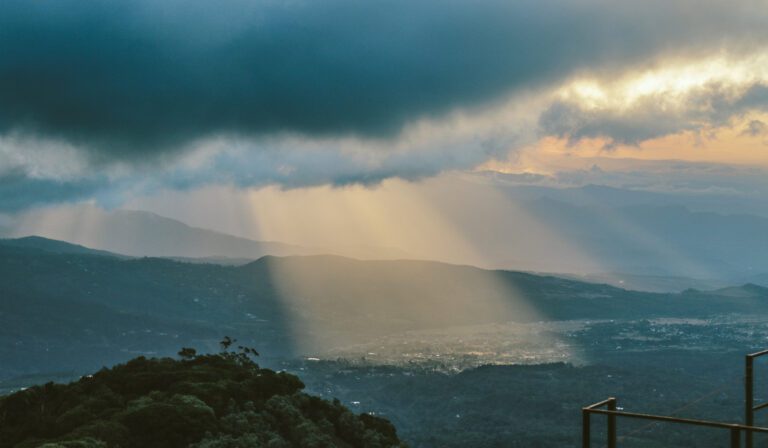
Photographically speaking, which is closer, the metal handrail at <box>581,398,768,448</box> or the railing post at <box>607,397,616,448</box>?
the metal handrail at <box>581,398,768,448</box>

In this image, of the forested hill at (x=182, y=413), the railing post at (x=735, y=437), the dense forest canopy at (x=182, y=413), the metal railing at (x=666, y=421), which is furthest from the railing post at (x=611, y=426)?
the dense forest canopy at (x=182, y=413)

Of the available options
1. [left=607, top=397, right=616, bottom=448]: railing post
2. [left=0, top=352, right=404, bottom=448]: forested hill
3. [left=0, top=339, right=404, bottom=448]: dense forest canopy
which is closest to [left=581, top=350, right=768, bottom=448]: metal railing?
[left=607, top=397, right=616, bottom=448]: railing post

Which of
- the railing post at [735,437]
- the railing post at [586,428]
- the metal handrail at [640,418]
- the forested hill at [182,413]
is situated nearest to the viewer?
the metal handrail at [640,418]

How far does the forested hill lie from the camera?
68625 millimetres

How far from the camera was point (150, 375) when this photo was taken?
85.1m

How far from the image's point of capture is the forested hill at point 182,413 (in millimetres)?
68625

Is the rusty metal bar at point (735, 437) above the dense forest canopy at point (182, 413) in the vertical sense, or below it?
above

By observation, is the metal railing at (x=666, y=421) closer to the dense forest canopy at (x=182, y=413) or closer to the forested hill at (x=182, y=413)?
the forested hill at (x=182, y=413)

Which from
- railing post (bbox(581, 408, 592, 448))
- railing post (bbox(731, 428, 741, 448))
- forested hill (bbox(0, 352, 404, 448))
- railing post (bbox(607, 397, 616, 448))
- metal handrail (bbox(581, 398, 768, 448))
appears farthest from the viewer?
forested hill (bbox(0, 352, 404, 448))

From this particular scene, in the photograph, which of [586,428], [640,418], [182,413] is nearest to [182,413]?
[182,413]

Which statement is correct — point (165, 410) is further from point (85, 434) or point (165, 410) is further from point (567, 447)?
point (567, 447)

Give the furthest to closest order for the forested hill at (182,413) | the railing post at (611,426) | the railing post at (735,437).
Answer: the forested hill at (182,413) → the railing post at (611,426) → the railing post at (735,437)

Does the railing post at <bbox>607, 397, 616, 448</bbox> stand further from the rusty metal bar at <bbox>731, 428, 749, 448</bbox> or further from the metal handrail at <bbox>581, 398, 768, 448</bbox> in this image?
the rusty metal bar at <bbox>731, 428, 749, 448</bbox>

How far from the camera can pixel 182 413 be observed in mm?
71438
